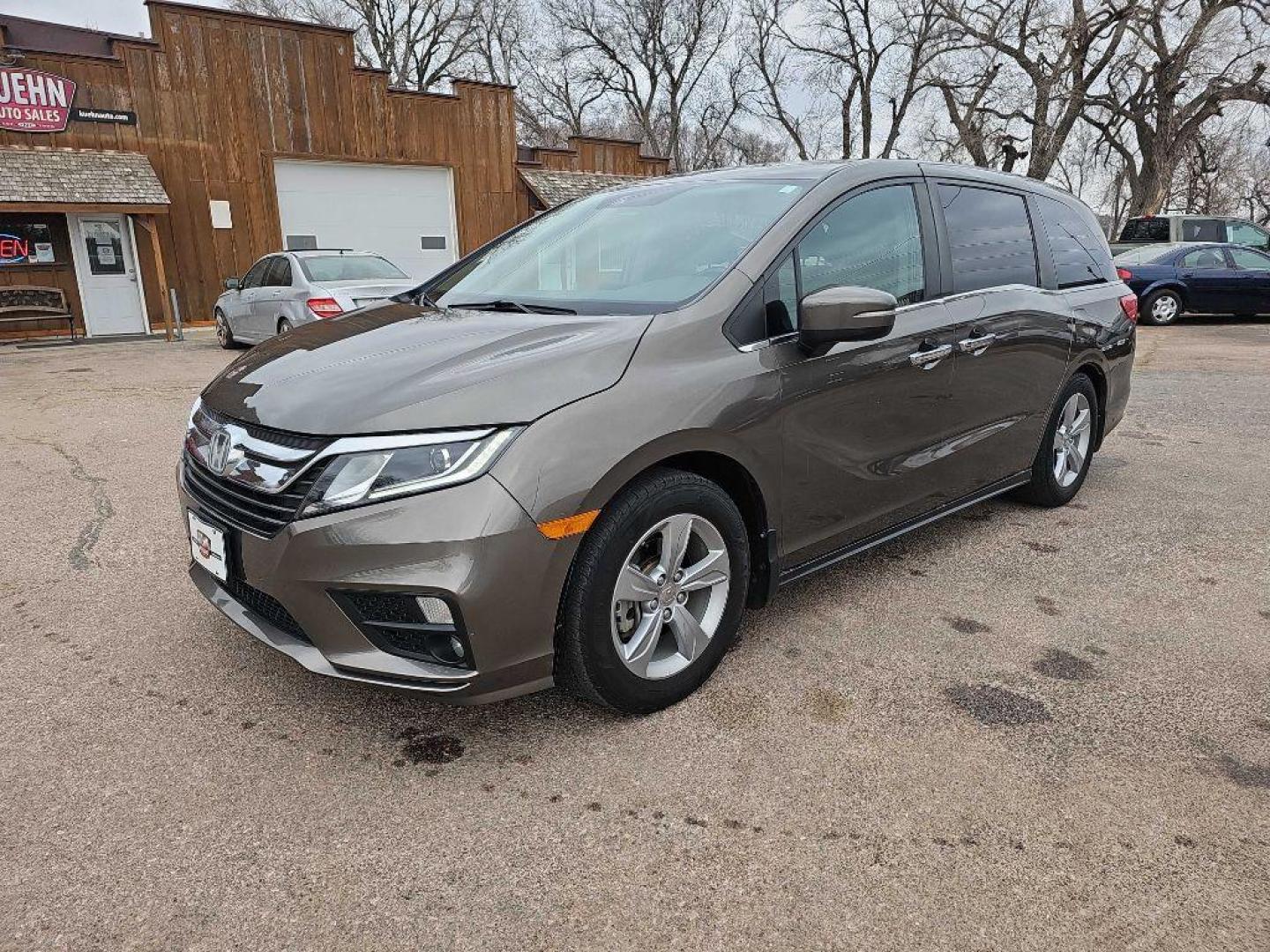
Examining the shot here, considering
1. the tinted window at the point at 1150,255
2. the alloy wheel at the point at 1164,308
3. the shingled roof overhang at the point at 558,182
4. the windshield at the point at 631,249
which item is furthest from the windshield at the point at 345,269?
the alloy wheel at the point at 1164,308

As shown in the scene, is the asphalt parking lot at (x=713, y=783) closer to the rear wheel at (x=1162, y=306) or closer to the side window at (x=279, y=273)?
the side window at (x=279, y=273)

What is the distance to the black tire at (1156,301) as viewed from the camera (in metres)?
14.4

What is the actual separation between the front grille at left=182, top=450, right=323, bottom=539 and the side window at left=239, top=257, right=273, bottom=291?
9.79m

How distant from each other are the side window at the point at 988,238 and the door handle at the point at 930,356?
0.92 feet

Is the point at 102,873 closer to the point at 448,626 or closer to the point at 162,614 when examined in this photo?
the point at 448,626

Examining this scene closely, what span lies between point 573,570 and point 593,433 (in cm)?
37

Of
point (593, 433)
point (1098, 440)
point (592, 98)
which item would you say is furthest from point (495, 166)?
point (592, 98)

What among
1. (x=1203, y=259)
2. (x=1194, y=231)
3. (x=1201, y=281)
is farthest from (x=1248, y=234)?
(x=1201, y=281)

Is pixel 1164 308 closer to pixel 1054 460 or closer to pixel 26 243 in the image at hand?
pixel 1054 460

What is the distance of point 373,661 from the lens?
2137mm

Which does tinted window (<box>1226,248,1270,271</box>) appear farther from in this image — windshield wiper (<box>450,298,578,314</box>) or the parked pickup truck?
windshield wiper (<box>450,298,578,314</box>)

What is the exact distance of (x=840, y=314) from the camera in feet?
8.55

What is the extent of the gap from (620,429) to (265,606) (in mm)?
1097

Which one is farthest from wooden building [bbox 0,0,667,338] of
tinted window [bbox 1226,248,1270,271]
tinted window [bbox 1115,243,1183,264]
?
tinted window [bbox 1226,248,1270,271]
